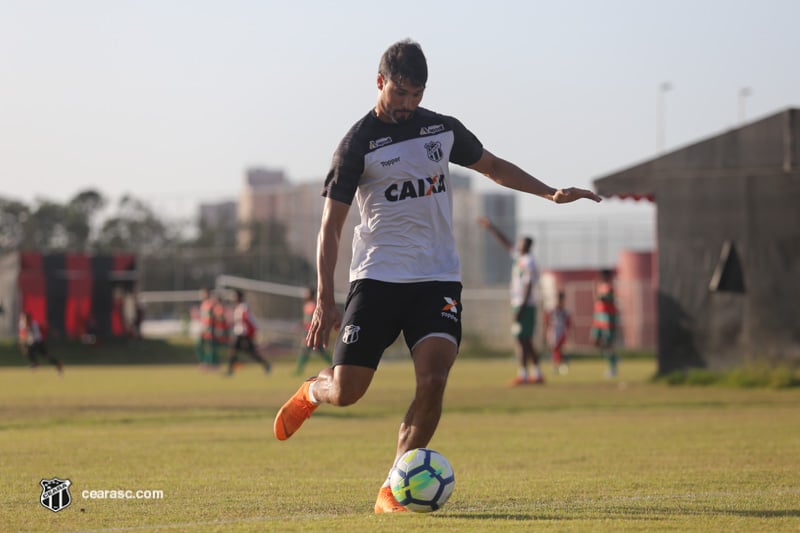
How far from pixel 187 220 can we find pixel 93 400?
35078mm

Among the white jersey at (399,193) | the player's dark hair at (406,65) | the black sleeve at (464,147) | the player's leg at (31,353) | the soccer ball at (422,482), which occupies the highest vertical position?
the player's dark hair at (406,65)

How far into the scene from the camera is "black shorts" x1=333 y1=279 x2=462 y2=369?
7430 mm

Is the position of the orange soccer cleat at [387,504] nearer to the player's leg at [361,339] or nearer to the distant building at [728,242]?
the player's leg at [361,339]

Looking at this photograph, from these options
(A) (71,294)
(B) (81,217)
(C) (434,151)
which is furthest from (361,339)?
(B) (81,217)

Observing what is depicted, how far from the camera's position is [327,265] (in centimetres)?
734

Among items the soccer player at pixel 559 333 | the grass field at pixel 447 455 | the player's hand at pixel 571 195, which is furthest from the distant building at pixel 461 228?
the player's hand at pixel 571 195

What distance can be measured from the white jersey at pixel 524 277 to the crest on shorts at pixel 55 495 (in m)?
13.9

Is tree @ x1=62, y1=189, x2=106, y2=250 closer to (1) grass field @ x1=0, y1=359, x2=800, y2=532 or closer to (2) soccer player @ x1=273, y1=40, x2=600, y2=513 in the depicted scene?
(1) grass field @ x1=0, y1=359, x2=800, y2=532

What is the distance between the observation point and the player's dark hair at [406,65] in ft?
23.5

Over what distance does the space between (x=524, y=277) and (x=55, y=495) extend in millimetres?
14675

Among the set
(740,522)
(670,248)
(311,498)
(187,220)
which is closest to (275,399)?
(670,248)

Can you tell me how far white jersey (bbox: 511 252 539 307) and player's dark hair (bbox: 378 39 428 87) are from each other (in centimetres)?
1483

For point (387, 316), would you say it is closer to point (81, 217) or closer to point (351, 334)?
point (351, 334)

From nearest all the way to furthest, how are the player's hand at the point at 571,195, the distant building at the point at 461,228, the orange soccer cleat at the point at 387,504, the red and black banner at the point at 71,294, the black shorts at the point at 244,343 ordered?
1. the orange soccer cleat at the point at 387,504
2. the player's hand at the point at 571,195
3. the black shorts at the point at 244,343
4. the red and black banner at the point at 71,294
5. the distant building at the point at 461,228
